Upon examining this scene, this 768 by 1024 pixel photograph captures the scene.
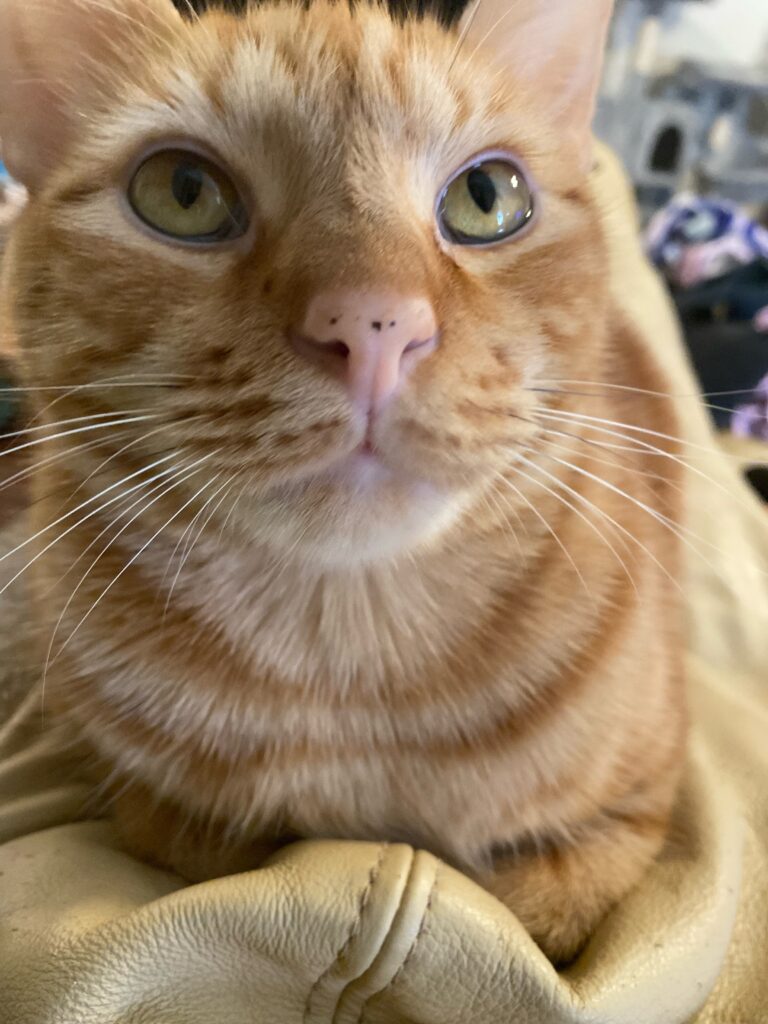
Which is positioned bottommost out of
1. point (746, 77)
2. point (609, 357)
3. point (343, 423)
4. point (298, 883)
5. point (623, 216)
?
point (298, 883)

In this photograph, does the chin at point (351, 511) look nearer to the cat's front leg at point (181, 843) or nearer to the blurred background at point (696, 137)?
the cat's front leg at point (181, 843)

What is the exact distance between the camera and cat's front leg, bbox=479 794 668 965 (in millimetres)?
917

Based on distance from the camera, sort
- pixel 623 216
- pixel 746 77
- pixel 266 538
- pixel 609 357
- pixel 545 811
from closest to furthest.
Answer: pixel 266 538 < pixel 545 811 < pixel 609 357 < pixel 623 216 < pixel 746 77

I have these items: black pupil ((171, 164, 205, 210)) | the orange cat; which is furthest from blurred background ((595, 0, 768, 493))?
black pupil ((171, 164, 205, 210))

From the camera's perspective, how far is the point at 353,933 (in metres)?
0.76

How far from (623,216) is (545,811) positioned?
161cm

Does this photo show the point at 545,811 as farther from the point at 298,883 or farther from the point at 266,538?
the point at 266,538

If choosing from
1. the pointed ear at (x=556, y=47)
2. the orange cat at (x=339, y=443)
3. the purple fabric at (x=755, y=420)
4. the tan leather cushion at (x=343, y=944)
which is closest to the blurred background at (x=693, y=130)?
the purple fabric at (x=755, y=420)

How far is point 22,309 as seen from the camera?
82 cm

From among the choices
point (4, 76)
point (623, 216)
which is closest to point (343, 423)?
point (4, 76)

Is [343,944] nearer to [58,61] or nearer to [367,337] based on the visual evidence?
[367,337]

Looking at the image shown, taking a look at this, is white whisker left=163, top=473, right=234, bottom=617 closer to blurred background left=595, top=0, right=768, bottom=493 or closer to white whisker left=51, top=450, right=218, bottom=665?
white whisker left=51, top=450, right=218, bottom=665

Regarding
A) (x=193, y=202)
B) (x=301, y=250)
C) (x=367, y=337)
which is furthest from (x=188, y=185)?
(x=367, y=337)

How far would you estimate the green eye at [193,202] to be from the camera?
2.47ft
